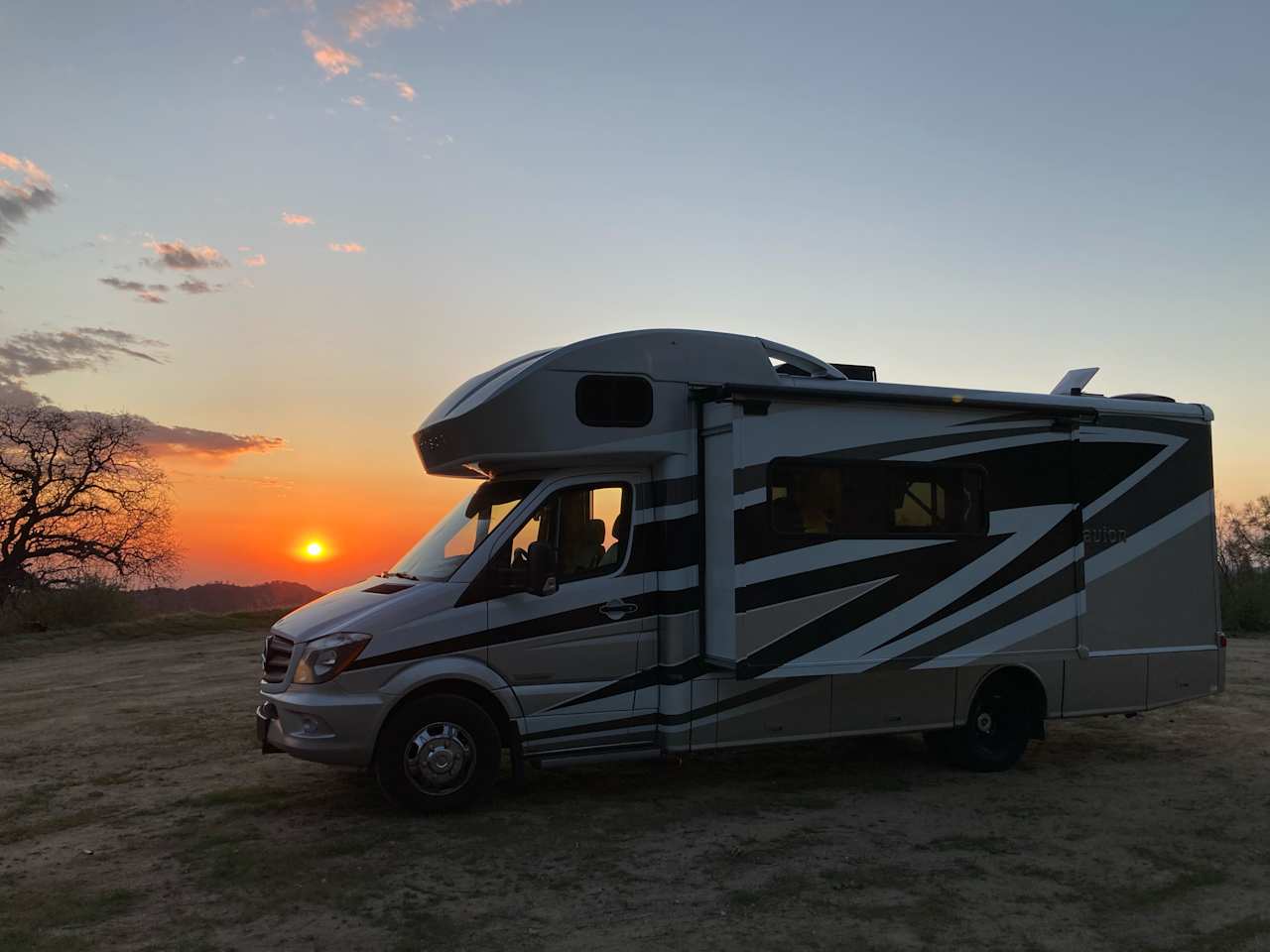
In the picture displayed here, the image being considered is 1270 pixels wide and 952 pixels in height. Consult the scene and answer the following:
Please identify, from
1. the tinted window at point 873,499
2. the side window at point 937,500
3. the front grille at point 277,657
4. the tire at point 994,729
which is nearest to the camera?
the front grille at point 277,657

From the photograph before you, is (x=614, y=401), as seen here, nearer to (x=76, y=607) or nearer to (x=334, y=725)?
(x=334, y=725)

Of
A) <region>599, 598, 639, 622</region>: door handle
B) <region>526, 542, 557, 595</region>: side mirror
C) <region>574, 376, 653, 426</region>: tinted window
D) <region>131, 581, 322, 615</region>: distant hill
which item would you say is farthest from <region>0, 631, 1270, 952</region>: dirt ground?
<region>131, 581, 322, 615</region>: distant hill

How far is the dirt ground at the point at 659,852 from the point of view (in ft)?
16.5

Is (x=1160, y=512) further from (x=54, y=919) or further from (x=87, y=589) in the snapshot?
(x=87, y=589)

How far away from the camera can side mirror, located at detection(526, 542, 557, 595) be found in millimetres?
6840

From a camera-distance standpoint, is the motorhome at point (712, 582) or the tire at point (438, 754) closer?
the tire at point (438, 754)

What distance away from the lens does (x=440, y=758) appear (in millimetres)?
6773

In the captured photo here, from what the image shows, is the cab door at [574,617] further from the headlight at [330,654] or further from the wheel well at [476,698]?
the headlight at [330,654]

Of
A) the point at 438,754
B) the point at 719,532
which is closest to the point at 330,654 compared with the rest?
the point at 438,754

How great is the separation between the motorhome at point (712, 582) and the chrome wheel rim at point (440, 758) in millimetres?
15

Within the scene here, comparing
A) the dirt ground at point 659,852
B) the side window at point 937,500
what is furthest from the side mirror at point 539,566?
the side window at point 937,500

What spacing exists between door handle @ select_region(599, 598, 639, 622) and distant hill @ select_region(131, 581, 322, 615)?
54.3 feet

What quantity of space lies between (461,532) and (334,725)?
1.65 m

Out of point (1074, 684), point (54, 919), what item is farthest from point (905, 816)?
point (54, 919)
